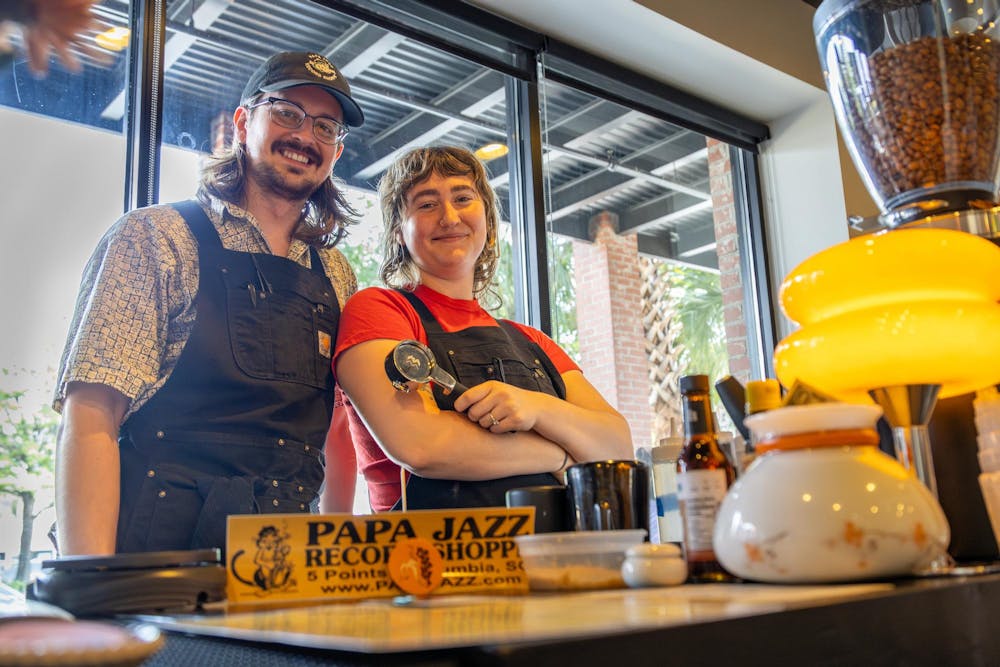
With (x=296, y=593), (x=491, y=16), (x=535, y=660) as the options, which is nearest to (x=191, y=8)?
(x=491, y=16)

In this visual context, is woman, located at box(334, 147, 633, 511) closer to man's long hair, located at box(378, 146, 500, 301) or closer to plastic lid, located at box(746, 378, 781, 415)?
man's long hair, located at box(378, 146, 500, 301)

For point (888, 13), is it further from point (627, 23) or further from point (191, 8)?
point (627, 23)

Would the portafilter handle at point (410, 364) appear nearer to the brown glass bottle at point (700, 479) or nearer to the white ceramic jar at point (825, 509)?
the brown glass bottle at point (700, 479)

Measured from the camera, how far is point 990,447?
95 centimetres

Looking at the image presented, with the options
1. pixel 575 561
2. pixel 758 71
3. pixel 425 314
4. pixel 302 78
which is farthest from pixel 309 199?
pixel 758 71

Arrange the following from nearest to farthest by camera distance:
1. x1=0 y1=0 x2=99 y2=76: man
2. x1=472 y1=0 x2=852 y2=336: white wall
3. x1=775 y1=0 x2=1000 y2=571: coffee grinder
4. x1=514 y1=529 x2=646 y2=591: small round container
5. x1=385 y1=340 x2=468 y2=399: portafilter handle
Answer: x1=0 y1=0 x2=99 y2=76: man → x1=514 y1=529 x2=646 y2=591: small round container → x1=775 y1=0 x2=1000 y2=571: coffee grinder → x1=385 y1=340 x2=468 y2=399: portafilter handle → x1=472 y1=0 x2=852 y2=336: white wall

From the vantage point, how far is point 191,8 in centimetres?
257

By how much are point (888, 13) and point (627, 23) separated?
2250mm

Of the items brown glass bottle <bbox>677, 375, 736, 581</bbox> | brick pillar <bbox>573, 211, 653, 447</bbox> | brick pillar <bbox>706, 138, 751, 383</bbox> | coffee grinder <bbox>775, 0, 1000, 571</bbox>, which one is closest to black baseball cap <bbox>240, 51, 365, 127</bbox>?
coffee grinder <bbox>775, 0, 1000, 571</bbox>

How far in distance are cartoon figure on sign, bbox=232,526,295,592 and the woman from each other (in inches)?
27.6

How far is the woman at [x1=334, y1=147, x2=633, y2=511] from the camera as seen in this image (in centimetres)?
147

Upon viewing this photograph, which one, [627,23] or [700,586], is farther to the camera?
[627,23]

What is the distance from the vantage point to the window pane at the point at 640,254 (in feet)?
11.3

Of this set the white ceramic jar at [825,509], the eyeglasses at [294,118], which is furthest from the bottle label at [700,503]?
the eyeglasses at [294,118]
